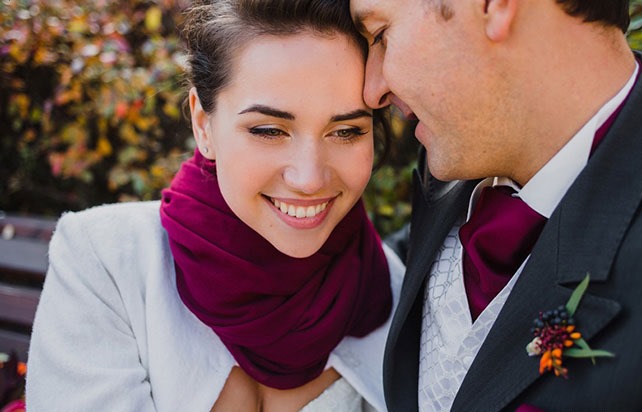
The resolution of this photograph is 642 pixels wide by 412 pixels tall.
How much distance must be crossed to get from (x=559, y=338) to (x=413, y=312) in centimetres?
63

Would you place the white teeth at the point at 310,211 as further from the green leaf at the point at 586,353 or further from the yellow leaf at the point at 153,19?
the yellow leaf at the point at 153,19

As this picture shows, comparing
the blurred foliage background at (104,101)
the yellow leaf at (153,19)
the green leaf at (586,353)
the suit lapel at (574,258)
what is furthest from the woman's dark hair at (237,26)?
the yellow leaf at (153,19)

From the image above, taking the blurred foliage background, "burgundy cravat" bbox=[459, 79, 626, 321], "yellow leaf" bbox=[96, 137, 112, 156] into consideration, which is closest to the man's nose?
"burgundy cravat" bbox=[459, 79, 626, 321]

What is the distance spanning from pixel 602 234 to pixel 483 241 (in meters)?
0.34

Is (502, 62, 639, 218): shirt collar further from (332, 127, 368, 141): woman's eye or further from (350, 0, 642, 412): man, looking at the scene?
(332, 127, 368, 141): woman's eye

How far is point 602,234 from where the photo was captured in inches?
59.5

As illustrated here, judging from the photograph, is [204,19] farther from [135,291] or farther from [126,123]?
[126,123]

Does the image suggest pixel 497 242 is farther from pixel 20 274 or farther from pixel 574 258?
pixel 20 274

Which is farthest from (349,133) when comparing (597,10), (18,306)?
(18,306)

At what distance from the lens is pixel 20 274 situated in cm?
305

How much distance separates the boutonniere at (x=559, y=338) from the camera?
147 centimetres

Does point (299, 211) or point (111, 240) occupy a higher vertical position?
point (299, 211)

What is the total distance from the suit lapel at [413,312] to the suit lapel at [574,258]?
0.36m

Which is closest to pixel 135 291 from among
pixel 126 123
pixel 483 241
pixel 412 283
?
pixel 412 283
